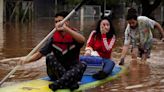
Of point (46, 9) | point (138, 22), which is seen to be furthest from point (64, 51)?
point (46, 9)

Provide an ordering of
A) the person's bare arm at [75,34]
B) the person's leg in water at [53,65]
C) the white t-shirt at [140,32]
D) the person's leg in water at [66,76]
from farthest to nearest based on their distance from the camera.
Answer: the white t-shirt at [140,32], the person's leg in water at [53,65], the person's leg in water at [66,76], the person's bare arm at [75,34]

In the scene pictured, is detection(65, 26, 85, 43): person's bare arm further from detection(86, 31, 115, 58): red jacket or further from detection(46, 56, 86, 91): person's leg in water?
detection(86, 31, 115, 58): red jacket

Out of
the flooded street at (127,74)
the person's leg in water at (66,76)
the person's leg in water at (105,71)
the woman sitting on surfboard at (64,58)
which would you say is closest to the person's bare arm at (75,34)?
the woman sitting on surfboard at (64,58)

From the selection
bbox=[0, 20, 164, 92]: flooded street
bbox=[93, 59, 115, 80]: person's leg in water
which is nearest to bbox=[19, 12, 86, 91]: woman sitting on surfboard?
bbox=[0, 20, 164, 92]: flooded street

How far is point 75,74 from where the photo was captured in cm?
665

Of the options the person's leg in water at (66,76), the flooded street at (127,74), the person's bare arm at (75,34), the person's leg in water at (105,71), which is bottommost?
the flooded street at (127,74)

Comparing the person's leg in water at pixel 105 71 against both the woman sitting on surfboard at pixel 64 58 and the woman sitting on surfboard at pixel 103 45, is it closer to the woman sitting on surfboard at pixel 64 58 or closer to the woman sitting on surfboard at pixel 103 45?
the woman sitting on surfboard at pixel 103 45

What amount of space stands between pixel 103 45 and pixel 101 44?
5 centimetres

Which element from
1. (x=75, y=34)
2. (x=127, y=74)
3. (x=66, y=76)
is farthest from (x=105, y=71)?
(x=75, y=34)

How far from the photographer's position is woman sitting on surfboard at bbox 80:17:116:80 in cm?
818

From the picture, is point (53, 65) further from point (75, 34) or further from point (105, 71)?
point (105, 71)

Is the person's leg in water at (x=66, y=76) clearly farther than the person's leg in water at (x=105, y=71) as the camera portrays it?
No

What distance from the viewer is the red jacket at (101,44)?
8344mm

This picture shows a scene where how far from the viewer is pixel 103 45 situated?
8.41 meters
